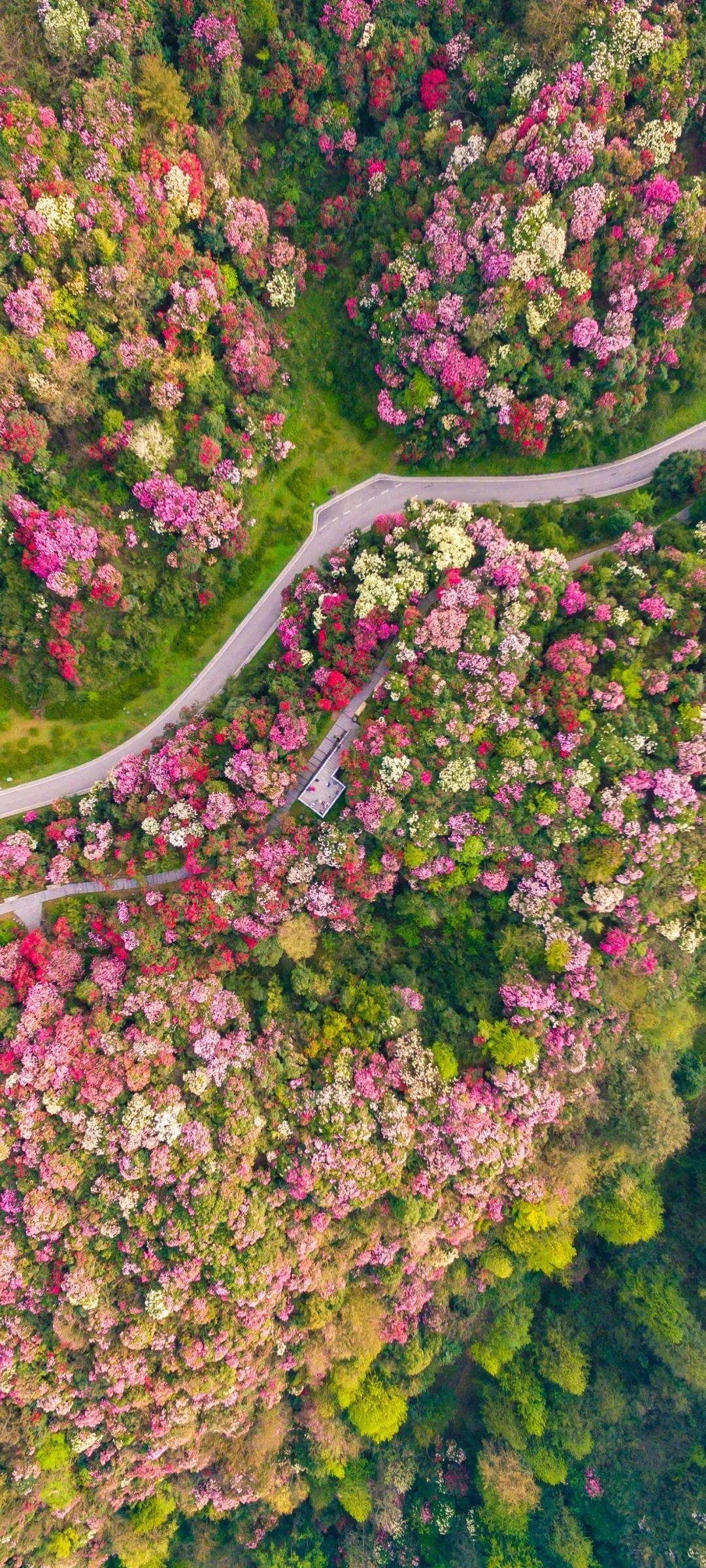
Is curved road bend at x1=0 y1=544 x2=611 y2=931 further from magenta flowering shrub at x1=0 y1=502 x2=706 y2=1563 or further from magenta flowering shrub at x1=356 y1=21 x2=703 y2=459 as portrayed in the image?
magenta flowering shrub at x1=356 y1=21 x2=703 y2=459

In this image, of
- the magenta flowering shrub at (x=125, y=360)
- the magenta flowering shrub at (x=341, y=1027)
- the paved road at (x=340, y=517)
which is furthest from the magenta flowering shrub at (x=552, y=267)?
the magenta flowering shrub at (x=125, y=360)

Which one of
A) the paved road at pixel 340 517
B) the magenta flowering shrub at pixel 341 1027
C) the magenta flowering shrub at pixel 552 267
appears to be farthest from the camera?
the paved road at pixel 340 517

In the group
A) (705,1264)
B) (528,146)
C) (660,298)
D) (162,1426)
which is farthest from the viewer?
(705,1264)

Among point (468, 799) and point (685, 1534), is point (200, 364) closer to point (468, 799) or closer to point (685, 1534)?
point (468, 799)

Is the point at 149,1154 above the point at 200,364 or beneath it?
beneath

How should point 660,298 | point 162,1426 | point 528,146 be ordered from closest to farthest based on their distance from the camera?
point 162,1426, point 528,146, point 660,298

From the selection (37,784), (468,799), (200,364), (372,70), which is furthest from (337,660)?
(372,70)

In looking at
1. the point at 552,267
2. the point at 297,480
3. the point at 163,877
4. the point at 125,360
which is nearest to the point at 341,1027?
the point at 163,877

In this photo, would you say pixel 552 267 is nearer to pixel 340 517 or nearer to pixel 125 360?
pixel 340 517

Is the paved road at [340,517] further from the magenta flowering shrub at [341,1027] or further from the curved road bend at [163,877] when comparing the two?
the curved road bend at [163,877]
